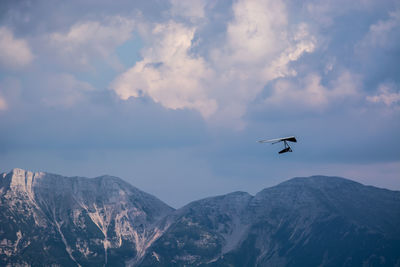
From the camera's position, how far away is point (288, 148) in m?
173
